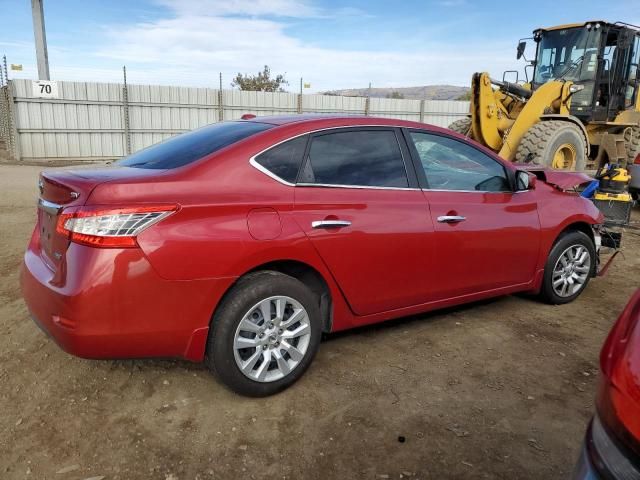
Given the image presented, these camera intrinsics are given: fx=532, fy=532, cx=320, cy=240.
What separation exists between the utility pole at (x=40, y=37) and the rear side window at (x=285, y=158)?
17071mm

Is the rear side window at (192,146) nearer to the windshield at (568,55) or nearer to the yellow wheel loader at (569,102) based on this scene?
the yellow wheel loader at (569,102)

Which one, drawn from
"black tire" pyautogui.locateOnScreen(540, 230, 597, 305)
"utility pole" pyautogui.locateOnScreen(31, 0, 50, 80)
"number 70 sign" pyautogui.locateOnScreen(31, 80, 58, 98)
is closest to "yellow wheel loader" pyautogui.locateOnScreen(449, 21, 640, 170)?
"black tire" pyautogui.locateOnScreen(540, 230, 597, 305)

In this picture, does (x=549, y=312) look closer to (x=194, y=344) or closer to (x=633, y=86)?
(x=194, y=344)

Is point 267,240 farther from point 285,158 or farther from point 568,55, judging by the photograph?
point 568,55

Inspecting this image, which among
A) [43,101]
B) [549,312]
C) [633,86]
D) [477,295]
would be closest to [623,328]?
[477,295]

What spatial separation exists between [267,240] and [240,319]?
452 millimetres

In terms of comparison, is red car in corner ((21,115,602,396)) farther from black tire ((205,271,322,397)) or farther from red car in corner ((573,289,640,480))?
red car in corner ((573,289,640,480))

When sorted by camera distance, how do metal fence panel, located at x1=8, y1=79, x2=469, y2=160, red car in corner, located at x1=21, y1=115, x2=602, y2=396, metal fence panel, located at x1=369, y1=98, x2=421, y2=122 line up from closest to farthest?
red car in corner, located at x1=21, y1=115, x2=602, y2=396 → metal fence panel, located at x1=8, y1=79, x2=469, y2=160 → metal fence panel, located at x1=369, y1=98, x2=421, y2=122

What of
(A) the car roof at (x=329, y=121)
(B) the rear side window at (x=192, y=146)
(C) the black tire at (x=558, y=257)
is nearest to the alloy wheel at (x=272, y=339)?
(B) the rear side window at (x=192, y=146)

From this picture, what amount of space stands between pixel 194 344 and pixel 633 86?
11.6 meters

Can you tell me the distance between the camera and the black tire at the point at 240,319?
285 cm

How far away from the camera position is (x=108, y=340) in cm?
263

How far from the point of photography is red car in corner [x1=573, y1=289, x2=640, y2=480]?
1142 mm

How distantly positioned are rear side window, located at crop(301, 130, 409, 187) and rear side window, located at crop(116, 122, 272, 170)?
1.26ft
